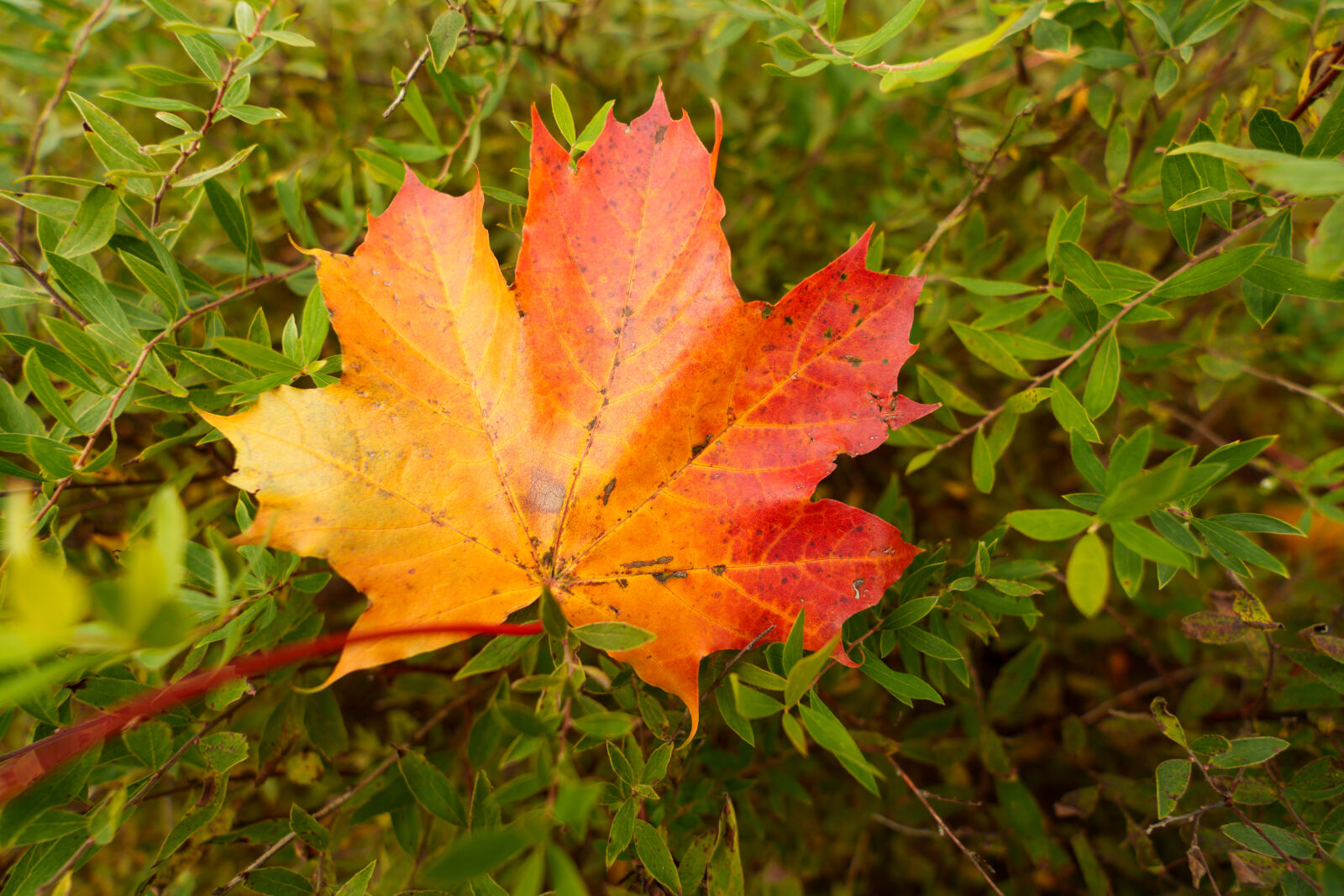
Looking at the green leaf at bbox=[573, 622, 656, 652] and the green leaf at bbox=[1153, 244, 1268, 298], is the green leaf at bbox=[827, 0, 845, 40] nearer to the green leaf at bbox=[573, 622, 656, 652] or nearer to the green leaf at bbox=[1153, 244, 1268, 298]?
the green leaf at bbox=[1153, 244, 1268, 298]

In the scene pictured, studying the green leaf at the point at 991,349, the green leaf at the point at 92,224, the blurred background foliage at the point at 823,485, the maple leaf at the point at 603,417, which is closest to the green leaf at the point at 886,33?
the blurred background foliage at the point at 823,485

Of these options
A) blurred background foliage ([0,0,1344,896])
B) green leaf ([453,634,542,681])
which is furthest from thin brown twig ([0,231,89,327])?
green leaf ([453,634,542,681])

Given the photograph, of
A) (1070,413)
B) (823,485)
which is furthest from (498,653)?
(823,485)

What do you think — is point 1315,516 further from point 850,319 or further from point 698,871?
point 698,871

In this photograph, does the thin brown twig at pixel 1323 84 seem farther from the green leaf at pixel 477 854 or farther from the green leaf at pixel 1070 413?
the green leaf at pixel 477 854

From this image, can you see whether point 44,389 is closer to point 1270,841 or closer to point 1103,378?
point 1103,378
